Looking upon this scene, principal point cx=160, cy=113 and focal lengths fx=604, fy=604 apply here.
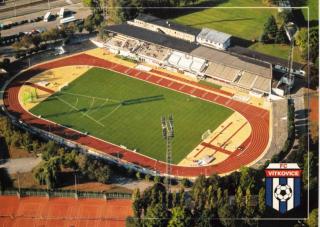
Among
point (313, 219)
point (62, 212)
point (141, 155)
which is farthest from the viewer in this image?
point (141, 155)

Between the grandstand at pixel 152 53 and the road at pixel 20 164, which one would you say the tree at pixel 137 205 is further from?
the grandstand at pixel 152 53

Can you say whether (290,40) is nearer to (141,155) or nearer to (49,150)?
(141,155)

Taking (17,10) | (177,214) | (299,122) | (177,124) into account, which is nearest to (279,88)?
(299,122)

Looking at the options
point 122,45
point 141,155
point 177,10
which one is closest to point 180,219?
point 141,155

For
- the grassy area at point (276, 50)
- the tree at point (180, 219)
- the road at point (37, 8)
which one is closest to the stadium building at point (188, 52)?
the grassy area at point (276, 50)

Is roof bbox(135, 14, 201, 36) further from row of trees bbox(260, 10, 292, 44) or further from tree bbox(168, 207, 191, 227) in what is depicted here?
tree bbox(168, 207, 191, 227)
